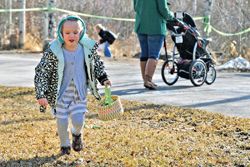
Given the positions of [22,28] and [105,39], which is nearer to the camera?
[105,39]

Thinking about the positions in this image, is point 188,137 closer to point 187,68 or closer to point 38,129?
point 38,129

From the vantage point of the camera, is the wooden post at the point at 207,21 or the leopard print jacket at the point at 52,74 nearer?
the leopard print jacket at the point at 52,74

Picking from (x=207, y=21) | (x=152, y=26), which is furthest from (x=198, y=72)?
(x=207, y=21)

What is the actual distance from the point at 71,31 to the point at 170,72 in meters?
5.45

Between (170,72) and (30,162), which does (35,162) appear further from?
(170,72)

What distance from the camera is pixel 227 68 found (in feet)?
48.3

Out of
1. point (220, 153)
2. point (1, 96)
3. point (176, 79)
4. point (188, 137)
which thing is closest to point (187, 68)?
point (176, 79)

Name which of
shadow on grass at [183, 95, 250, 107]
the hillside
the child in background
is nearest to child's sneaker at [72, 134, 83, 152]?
shadow on grass at [183, 95, 250, 107]

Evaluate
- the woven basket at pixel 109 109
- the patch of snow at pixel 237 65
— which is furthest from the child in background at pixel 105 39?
the woven basket at pixel 109 109

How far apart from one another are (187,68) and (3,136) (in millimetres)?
4749

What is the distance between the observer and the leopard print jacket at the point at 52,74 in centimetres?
515

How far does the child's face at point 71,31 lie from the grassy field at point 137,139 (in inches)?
39.7

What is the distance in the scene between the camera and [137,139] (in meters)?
5.97

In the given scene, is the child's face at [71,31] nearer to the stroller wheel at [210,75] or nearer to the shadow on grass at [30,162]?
the shadow on grass at [30,162]
